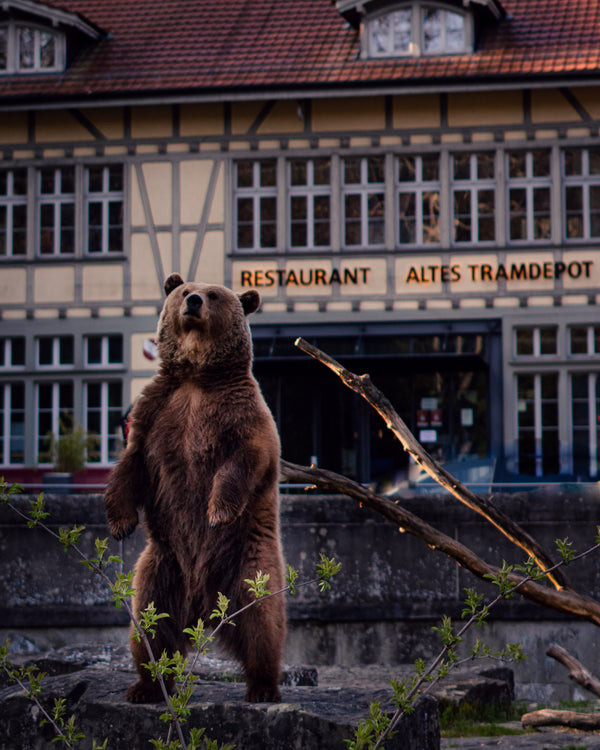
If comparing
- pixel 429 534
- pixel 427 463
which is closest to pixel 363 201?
pixel 429 534

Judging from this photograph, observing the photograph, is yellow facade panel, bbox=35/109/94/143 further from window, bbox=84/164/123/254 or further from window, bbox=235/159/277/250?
window, bbox=235/159/277/250

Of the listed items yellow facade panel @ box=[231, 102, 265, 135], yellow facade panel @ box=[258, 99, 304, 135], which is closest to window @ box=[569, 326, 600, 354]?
yellow facade panel @ box=[258, 99, 304, 135]

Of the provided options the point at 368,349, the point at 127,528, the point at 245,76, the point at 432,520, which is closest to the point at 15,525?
the point at 432,520

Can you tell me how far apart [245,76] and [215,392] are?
58.3 ft

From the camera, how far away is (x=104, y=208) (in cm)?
2253

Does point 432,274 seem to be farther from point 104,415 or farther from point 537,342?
point 104,415

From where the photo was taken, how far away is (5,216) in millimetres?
22734

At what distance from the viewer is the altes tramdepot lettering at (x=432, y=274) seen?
69.7ft

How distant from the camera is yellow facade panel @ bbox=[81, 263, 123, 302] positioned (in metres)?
22.2

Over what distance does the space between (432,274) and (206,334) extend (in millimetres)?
17171

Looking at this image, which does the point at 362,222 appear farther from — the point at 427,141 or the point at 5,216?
the point at 5,216

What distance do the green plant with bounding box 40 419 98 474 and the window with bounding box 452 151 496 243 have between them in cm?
706

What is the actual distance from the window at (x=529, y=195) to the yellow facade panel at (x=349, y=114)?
233 cm

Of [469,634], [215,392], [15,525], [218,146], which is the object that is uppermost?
[218,146]
